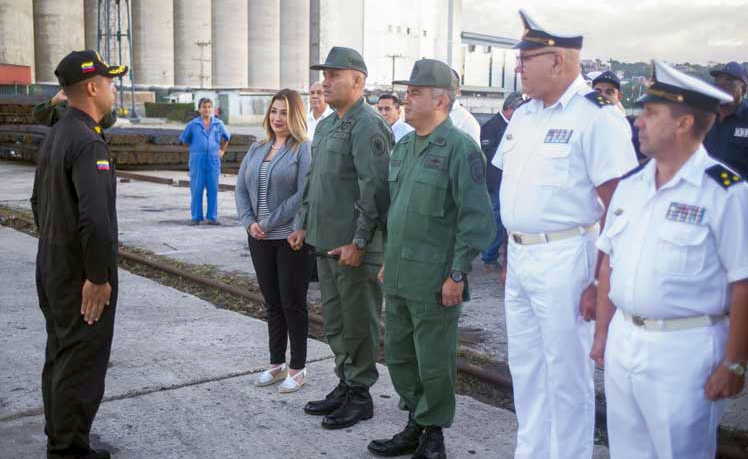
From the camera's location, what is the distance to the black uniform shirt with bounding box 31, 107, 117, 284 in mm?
3750

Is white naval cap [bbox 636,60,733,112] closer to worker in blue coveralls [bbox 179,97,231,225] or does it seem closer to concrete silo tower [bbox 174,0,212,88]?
worker in blue coveralls [bbox 179,97,231,225]

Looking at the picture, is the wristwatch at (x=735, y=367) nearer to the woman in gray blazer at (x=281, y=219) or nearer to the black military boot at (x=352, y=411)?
the black military boot at (x=352, y=411)

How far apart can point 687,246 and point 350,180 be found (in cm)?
231

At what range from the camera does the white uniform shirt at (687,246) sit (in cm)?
267

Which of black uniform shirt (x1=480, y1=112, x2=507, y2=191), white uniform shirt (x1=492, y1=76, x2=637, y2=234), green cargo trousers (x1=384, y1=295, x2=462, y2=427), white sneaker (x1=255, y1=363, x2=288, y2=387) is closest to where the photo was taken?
white uniform shirt (x1=492, y1=76, x2=637, y2=234)

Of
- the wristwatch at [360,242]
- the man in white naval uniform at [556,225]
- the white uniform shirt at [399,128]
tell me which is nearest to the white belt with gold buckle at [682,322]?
the man in white naval uniform at [556,225]

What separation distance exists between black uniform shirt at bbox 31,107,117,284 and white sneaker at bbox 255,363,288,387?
1.69m

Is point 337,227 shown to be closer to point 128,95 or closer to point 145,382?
point 145,382

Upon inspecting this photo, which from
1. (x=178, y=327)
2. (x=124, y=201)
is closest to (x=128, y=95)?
(x=124, y=201)

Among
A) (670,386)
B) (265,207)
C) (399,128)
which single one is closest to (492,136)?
(399,128)

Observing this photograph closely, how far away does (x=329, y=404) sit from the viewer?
15.8 feet

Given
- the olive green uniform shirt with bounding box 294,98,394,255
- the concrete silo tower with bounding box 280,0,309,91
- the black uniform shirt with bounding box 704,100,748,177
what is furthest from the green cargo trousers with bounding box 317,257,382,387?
the concrete silo tower with bounding box 280,0,309,91

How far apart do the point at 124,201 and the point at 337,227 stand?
39.0 ft

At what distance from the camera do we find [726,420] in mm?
4727
